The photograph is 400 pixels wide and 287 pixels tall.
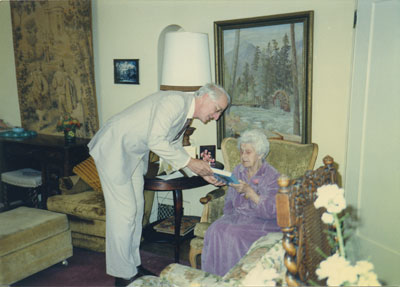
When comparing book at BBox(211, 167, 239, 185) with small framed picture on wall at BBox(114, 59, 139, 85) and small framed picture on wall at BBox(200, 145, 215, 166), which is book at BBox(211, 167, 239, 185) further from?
small framed picture on wall at BBox(114, 59, 139, 85)

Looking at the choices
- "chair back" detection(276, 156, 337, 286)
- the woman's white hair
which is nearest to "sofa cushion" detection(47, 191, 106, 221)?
the woman's white hair

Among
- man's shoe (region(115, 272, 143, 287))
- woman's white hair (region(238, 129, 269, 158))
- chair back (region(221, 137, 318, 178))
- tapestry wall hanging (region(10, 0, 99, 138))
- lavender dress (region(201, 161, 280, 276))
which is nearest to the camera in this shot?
lavender dress (region(201, 161, 280, 276))

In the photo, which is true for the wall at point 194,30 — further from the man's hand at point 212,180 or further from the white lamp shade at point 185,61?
the man's hand at point 212,180

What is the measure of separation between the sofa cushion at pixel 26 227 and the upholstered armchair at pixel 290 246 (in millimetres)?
1543

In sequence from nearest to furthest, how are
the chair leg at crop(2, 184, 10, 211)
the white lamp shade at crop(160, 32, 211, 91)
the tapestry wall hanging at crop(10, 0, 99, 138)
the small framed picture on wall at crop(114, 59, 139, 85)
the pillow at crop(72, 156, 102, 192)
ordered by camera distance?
1. the white lamp shade at crop(160, 32, 211, 91)
2. the pillow at crop(72, 156, 102, 192)
3. the small framed picture on wall at crop(114, 59, 139, 85)
4. the tapestry wall hanging at crop(10, 0, 99, 138)
5. the chair leg at crop(2, 184, 10, 211)

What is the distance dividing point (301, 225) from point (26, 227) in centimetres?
224

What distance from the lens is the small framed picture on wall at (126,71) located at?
165 inches

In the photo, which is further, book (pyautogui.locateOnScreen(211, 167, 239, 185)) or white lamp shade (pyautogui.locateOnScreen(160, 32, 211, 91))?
white lamp shade (pyautogui.locateOnScreen(160, 32, 211, 91))

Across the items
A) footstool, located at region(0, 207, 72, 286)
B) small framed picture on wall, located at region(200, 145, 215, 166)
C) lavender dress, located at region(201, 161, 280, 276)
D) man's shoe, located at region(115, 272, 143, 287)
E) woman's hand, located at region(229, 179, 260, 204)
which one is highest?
small framed picture on wall, located at region(200, 145, 215, 166)

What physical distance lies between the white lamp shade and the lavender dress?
3.37 ft

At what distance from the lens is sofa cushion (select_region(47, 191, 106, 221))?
3.27 meters

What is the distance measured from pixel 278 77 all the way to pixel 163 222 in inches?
72.2

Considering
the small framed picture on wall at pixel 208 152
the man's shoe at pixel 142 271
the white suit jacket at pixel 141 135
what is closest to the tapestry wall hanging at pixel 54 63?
the small framed picture on wall at pixel 208 152

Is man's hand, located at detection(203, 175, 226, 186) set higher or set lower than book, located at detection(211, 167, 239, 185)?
lower
